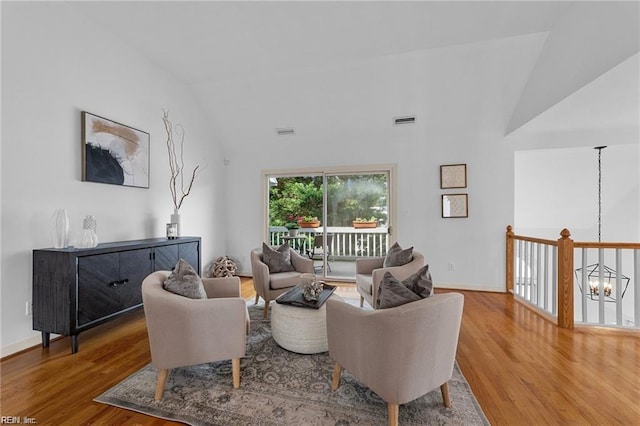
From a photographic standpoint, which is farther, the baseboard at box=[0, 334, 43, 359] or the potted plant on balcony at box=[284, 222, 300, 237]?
the potted plant on balcony at box=[284, 222, 300, 237]

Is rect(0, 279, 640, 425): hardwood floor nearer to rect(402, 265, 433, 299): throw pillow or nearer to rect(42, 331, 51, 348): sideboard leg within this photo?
rect(42, 331, 51, 348): sideboard leg

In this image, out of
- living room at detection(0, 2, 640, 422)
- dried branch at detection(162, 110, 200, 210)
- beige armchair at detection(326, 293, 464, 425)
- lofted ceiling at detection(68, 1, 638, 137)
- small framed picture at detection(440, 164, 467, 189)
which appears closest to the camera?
beige armchair at detection(326, 293, 464, 425)

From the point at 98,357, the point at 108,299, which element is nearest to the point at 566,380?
the point at 98,357

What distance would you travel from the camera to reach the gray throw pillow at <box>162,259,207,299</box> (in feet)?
5.99

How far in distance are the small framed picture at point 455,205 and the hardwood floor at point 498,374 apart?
1785 mm

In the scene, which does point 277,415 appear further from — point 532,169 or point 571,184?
point 571,184

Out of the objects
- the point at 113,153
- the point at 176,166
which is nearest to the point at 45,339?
the point at 113,153

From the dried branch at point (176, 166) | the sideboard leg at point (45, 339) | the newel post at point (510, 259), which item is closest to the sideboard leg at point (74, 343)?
the sideboard leg at point (45, 339)

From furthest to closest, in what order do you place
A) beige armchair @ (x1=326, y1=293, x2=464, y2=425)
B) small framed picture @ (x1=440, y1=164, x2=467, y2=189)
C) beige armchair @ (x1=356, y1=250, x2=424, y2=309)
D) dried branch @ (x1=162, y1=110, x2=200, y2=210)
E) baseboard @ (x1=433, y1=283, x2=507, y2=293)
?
small framed picture @ (x1=440, y1=164, x2=467, y2=189)
baseboard @ (x1=433, y1=283, x2=507, y2=293)
dried branch @ (x1=162, y1=110, x2=200, y2=210)
beige armchair @ (x1=356, y1=250, x2=424, y2=309)
beige armchair @ (x1=326, y1=293, x2=464, y2=425)

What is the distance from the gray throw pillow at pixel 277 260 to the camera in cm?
346

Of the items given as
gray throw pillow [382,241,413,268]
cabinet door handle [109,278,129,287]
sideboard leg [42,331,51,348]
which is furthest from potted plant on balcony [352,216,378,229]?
→ sideboard leg [42,331,51,348]

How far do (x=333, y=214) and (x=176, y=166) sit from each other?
2682mm

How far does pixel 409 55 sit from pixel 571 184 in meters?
3.71

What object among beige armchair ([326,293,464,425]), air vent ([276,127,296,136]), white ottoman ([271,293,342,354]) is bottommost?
white ottoman ([271,293,342,354])
